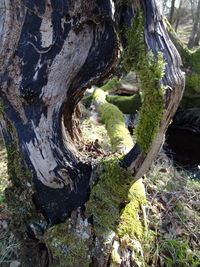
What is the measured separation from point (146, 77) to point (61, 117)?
0.80 metres

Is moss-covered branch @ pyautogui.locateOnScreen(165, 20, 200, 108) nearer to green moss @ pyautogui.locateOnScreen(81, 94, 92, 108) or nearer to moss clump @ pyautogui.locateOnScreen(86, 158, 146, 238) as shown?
green moss @ pyautogui.locateOnScreen(81, 94, 92, 108)

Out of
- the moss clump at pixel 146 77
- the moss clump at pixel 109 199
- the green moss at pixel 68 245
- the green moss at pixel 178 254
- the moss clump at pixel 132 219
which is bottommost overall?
the green moss at pixel 178 254

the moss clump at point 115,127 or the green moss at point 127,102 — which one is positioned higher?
Result: the moss clump at point 115,127

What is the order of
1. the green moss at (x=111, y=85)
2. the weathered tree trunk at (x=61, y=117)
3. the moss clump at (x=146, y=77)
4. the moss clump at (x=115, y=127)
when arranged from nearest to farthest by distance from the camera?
the moss clump at (x=146, y=77)
the weathered tree trunk at (x=61, y=117)
the moss clump at (x=115, y=127)
the green moss at (x=111, y=85)

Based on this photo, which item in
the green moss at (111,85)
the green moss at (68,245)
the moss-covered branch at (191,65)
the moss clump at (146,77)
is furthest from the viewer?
the green moss at (111,85)

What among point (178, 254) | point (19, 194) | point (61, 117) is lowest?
point (178, 254)

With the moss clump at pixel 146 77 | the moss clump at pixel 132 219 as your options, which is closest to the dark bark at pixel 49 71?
the moss clump at pixel 146 77

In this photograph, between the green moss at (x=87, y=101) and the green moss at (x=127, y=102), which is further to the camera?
the green moss at (x=87, y=101)

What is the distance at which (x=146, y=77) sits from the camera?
182 centimetres

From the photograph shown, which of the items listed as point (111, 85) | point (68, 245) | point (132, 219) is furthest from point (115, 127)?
point (111, 85)

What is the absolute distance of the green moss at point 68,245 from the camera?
7.02 feet

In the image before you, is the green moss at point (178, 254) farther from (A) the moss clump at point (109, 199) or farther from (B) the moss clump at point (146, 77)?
(B) the moss clump at point (146, 77)

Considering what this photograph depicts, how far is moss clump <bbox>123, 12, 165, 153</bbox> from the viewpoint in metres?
1.76

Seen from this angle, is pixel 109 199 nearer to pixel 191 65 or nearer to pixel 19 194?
pixel 19 194
